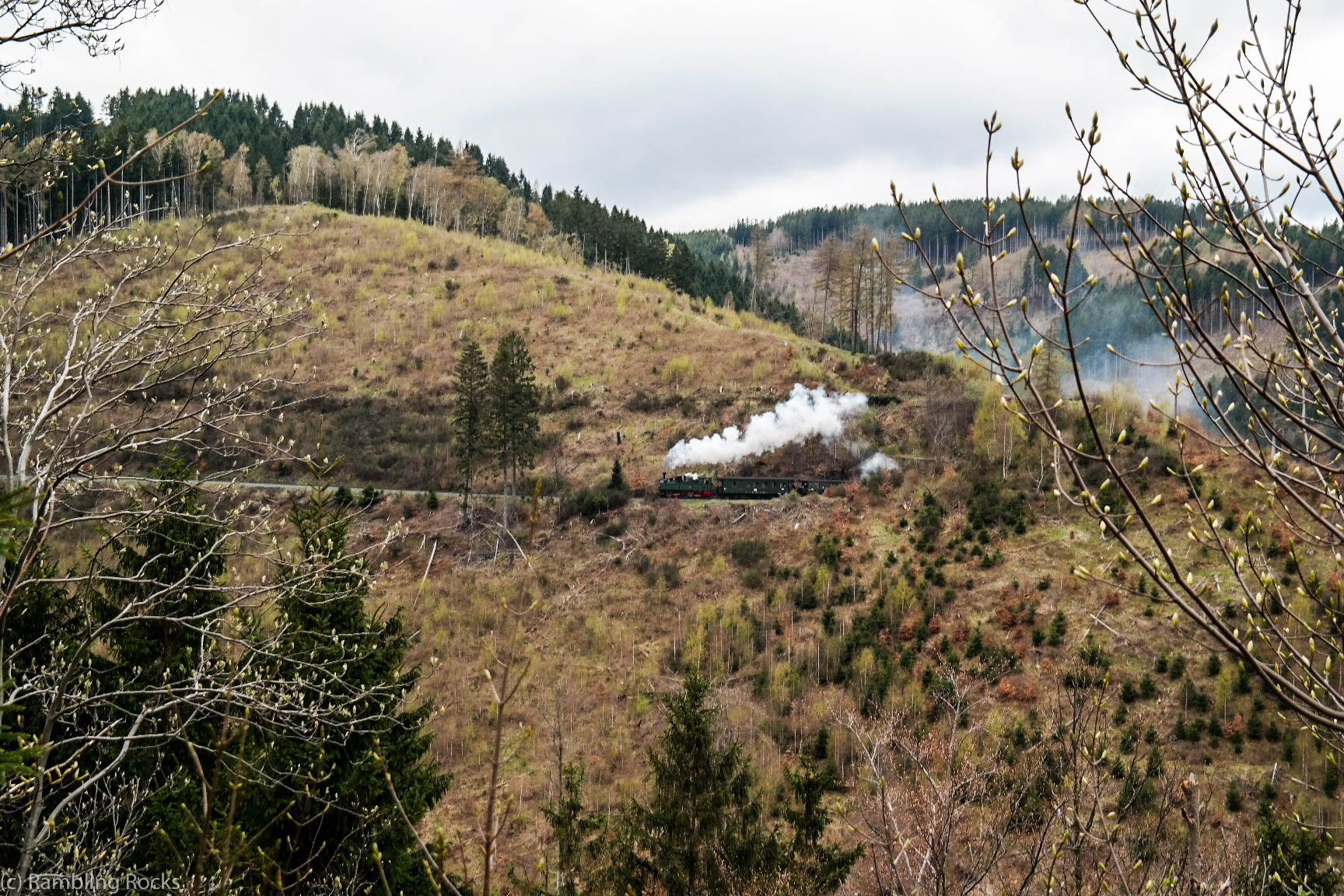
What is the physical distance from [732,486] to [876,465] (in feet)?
18.2

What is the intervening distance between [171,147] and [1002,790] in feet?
218

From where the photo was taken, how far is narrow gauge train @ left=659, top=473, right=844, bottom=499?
32000 millimetres

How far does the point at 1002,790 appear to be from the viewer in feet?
34.5

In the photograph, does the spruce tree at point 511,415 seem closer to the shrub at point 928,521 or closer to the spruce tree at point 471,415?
the spruce tree at point 471,415

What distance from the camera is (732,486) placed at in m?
32.6

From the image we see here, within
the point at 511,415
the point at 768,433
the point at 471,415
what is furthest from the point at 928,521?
the point at 471,415

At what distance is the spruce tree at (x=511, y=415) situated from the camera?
109 ft

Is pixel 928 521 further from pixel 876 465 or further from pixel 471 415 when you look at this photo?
pixel 471 415

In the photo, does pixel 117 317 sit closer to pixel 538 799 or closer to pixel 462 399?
pixel 538 799

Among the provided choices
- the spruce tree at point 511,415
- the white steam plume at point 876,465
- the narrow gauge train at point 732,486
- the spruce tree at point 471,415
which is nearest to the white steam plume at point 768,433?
the narrow gauge train at point 732,486

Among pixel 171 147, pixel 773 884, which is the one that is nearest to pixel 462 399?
pixel 773 884

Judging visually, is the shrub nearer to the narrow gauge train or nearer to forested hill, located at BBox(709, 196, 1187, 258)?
the narrow gauge train

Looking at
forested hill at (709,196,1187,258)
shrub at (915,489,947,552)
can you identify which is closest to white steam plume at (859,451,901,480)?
shrub at (915,489,947,552)

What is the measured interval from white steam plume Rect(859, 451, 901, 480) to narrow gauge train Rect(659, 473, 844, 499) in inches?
39.0
